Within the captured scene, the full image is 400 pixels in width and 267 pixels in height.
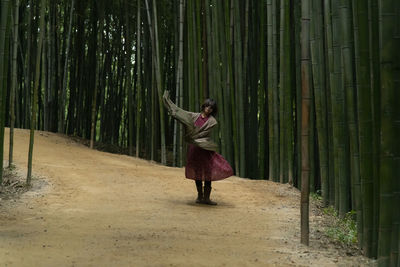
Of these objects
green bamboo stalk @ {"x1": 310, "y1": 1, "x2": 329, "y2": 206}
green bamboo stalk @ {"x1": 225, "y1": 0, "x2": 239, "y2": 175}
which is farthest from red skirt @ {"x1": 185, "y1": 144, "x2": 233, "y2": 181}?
green bamboo stalk @ {"x1": 225, "y1": 0, "x2": 239, "y2": 175}

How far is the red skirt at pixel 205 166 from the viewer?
16.0ft

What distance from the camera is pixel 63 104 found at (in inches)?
368

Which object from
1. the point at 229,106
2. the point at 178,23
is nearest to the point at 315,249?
the point at 229,106

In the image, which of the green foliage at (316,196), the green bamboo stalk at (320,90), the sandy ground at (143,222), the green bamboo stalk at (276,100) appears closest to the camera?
the sandy ground at (143,222)

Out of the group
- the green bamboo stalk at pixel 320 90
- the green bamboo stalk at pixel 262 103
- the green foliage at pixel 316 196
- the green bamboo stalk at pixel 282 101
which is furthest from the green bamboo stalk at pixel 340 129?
the green bamboo stalk at pixel 262 103

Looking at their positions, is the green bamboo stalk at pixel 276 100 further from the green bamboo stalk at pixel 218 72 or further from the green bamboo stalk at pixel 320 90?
the green bamboo stalk at pixel 320 90

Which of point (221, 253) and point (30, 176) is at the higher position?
point (30, 176)

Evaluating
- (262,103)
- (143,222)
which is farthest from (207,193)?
(262,103)

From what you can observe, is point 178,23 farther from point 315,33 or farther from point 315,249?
point 315,249

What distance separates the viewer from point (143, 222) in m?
4.04

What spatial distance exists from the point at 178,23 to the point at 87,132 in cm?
350

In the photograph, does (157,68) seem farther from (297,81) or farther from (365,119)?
(365,119)

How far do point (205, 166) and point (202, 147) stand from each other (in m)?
0.18

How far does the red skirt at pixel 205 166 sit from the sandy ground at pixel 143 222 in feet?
0.86
